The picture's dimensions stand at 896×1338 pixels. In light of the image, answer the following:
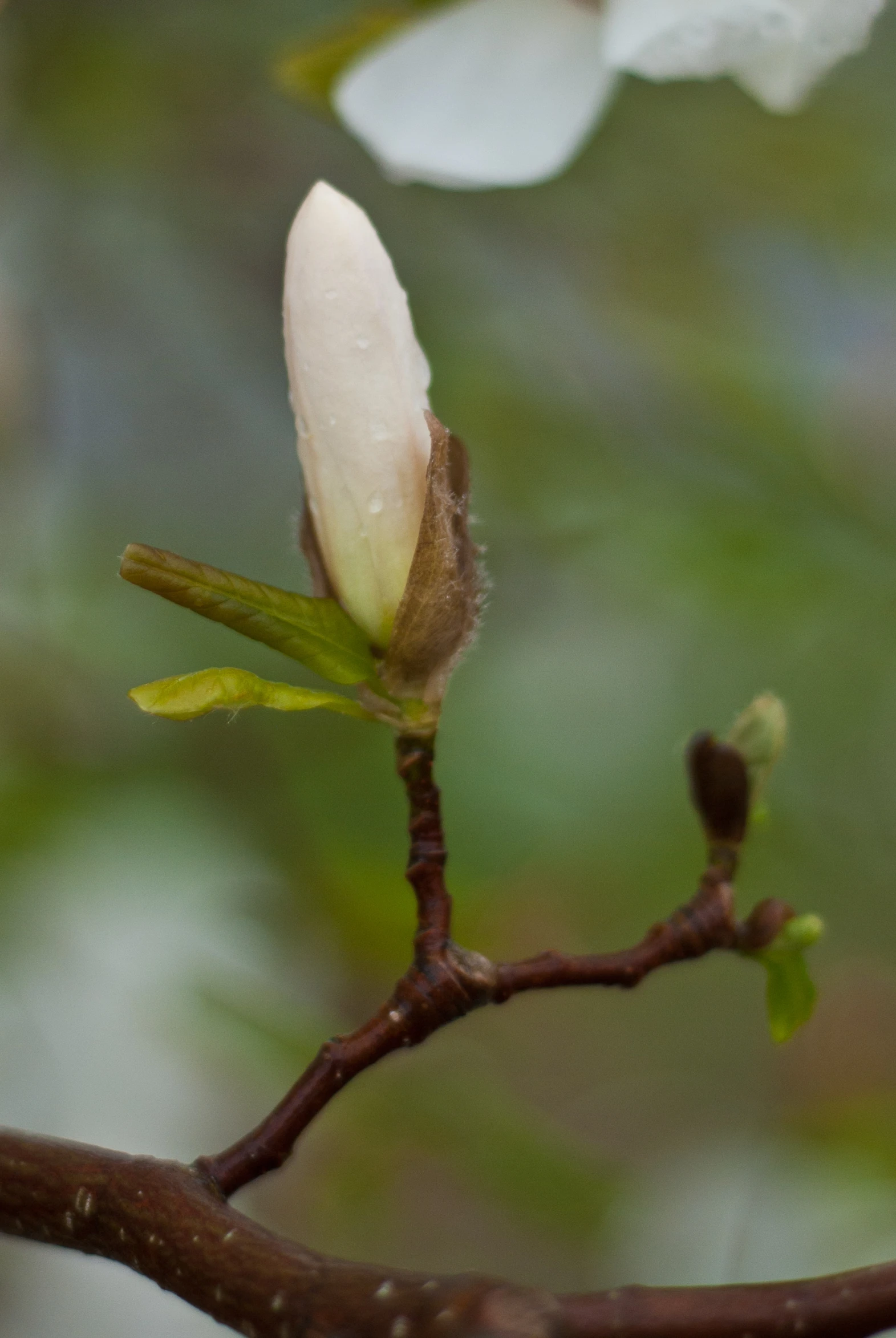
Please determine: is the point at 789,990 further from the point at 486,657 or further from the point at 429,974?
the point at 486,657

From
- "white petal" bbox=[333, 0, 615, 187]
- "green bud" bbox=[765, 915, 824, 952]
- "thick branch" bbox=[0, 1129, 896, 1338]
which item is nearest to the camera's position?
"thick branch" bbox=[0, 1129, 896, 1338]

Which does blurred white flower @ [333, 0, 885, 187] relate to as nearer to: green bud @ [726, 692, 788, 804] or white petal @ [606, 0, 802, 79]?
white petal @ [606, 0, 802, 79]

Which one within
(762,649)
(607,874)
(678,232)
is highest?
(678,232)

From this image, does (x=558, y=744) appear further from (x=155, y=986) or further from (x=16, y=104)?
(x=16, y=104)

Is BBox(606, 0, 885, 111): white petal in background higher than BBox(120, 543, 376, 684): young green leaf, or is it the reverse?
BBox(606, 0, 885, 111): white petal in background

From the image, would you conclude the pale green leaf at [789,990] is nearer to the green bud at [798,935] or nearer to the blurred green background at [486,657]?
the green bud at [798,935]

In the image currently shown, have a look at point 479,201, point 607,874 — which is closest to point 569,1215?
point 607,874

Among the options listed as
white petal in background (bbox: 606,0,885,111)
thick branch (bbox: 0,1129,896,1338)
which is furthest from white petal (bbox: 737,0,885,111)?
thick branch (bbox: 0,1129,896,1338)
